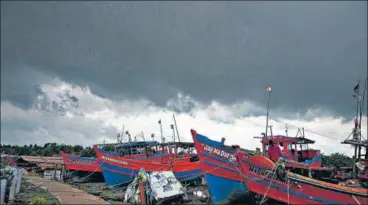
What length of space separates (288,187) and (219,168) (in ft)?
11.5

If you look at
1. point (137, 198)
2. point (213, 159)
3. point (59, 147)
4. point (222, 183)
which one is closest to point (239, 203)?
point (222, 183)

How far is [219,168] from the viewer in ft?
55.7

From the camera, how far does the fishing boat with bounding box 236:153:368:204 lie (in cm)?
1425

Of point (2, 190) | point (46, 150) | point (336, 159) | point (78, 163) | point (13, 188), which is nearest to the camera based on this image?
point (2, 190)

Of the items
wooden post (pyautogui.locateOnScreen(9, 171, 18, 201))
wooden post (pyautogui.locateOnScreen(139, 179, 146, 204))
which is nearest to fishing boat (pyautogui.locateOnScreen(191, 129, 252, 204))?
wooden post (pyautogui.locateOnScreen(139, 179, 146, 204))

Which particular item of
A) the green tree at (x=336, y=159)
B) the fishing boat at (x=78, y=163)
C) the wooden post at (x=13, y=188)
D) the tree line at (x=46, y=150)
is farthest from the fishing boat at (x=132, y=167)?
the tree line at (x=46, y=150)

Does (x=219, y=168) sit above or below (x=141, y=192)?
above

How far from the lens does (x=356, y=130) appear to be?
1597cm

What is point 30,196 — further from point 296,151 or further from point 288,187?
point 296,151

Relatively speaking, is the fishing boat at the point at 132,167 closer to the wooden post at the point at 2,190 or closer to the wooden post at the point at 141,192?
the wooden post at the point at 141,192

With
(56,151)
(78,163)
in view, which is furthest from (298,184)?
(56,151)

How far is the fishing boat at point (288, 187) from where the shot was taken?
14250 millimetres

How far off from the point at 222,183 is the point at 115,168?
30.0ft

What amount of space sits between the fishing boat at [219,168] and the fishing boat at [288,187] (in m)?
1.13
